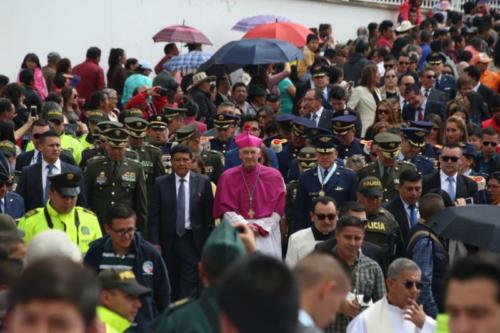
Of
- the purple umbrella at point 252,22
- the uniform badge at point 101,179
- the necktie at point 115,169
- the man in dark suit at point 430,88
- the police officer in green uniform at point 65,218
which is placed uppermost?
the police officer in green uniform at point 65,218

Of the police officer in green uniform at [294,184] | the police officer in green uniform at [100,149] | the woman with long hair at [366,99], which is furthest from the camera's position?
the woman with long hair at [366,99]

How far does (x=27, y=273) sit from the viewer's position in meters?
4.70

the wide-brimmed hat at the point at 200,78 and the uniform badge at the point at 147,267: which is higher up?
the uniform badge at the point at 147,267

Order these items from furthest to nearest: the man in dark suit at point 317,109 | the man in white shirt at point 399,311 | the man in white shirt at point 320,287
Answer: the man in dark suit at point 317,109 → the man in white shirt at point 399,311 → the man in white shirt at point 320,287

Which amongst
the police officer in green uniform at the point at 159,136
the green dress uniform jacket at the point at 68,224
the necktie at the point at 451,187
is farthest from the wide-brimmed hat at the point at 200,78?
the green dress uniform jacket at the point at 68,224

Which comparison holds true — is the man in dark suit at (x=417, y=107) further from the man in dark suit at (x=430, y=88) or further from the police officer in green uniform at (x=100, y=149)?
the police officer in green uniform at (x=100, y=149)

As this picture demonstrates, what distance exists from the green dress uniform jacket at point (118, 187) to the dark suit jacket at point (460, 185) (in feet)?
9.79

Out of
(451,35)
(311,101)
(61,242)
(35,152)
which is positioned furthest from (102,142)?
(451,35)

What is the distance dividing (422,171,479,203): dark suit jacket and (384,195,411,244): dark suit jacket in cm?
118

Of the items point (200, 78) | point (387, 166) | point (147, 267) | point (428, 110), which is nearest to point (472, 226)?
point (147, 267)

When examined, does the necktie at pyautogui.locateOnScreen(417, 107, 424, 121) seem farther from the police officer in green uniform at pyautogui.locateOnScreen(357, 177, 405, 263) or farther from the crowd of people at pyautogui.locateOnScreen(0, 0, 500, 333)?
the police officer in green uniform at pyautogui.locateOnScreen(357, 177, 405, 263)

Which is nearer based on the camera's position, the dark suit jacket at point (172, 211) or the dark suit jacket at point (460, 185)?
the dark suit jacket at point (172, 211)

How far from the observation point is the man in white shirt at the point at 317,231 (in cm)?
1300

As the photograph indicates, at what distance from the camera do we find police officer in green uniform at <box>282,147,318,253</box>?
610 inches
